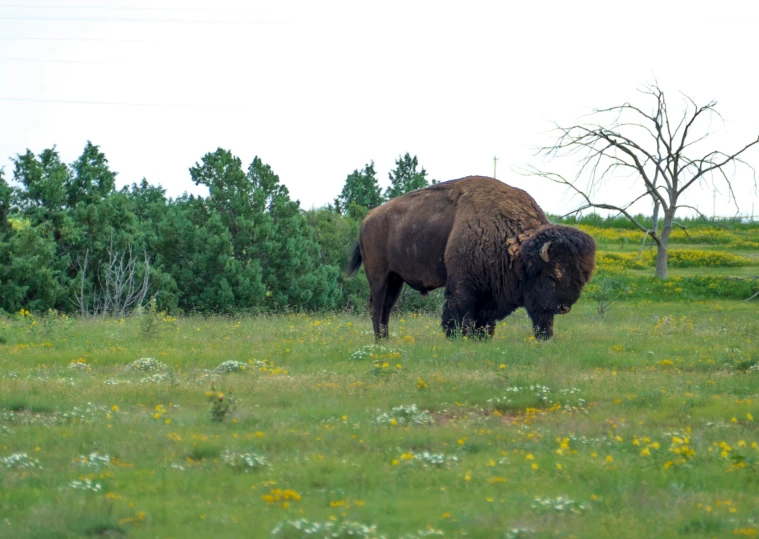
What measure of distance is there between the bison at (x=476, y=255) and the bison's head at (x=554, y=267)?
0.05 ft

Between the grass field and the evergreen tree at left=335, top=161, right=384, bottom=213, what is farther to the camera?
the evergreen tree at left=335, top=161, right=384, bottom=213

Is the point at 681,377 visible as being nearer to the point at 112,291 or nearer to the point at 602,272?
the point at 112,291

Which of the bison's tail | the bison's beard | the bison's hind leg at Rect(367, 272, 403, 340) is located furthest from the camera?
the bison's tail

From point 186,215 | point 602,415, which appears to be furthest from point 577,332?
point 186,215

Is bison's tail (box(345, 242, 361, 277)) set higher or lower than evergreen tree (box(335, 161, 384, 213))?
lower

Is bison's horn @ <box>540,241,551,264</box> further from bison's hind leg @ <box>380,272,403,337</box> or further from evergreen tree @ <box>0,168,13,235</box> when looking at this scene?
evergreen tree @ <box>0,168,13,235</box>

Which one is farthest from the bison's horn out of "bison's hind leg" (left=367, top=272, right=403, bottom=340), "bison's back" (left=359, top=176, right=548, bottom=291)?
"bison's hind leg" (left=367, top=272, right=403, bottom=340)

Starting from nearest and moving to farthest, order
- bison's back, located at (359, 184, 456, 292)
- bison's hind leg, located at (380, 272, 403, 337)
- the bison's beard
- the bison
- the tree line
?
the bison
the bison's beard
bison's back, located at (359, 184, 456, 292)
bison's hind leg, located at (380, 272, 403, 337)
the tree line

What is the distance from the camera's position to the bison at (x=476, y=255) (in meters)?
14.8

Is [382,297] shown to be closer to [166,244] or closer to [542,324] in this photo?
[542,324]

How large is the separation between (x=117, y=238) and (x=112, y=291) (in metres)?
2.56

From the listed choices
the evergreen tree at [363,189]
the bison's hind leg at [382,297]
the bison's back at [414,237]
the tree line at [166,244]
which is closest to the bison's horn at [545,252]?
the bison's back at [414,237]

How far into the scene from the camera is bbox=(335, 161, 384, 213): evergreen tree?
54.9 metres

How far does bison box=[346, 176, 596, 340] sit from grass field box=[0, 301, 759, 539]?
943 mm
